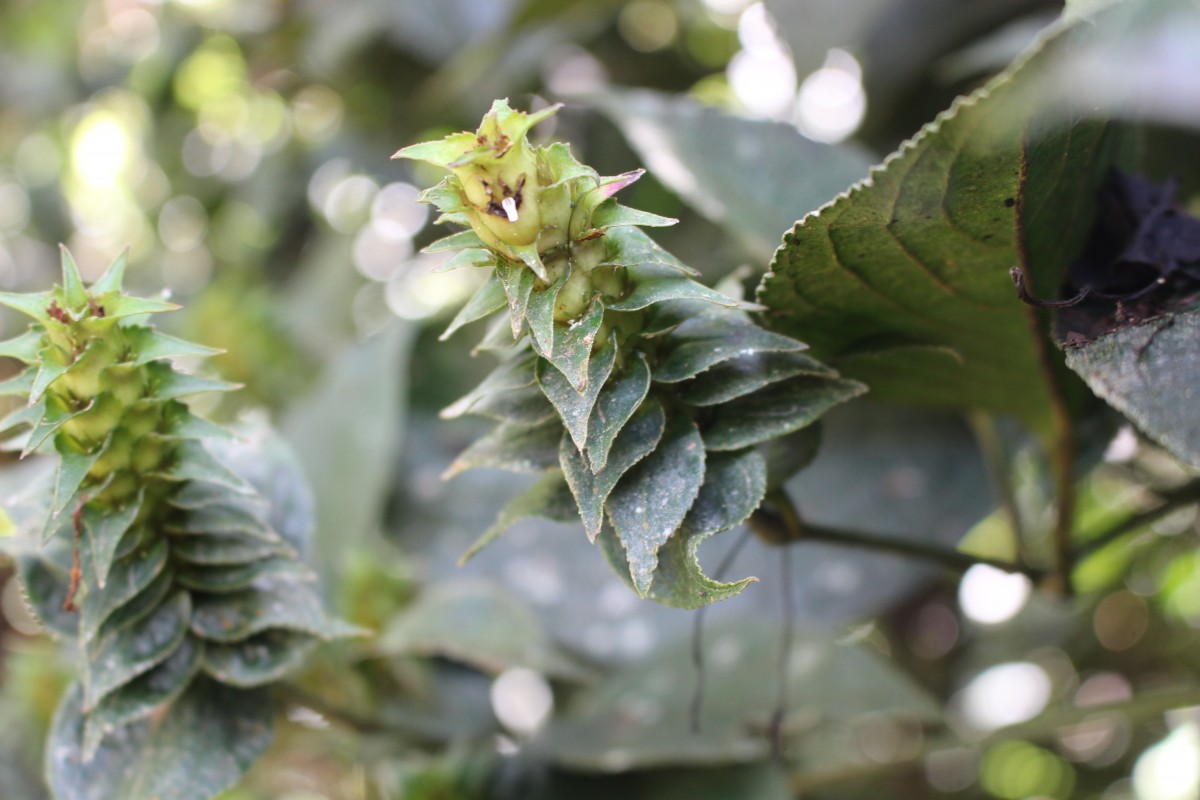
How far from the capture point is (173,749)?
507 millimetres

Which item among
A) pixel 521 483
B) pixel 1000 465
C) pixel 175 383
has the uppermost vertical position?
pixel 175 383

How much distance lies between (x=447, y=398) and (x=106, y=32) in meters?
1.00

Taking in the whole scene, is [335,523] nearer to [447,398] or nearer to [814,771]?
[447,398]

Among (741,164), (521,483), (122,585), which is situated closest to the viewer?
(122,585)

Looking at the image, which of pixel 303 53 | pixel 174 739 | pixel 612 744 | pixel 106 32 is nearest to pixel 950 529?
pixel 612 744

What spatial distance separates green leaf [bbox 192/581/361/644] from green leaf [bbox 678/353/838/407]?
221 millimetres

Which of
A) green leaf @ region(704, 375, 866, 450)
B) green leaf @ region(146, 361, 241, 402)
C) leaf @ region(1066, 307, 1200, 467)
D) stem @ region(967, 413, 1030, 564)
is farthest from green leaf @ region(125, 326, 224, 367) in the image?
stem @ region(967, 413, 1030, 564)

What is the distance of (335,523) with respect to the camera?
877mm

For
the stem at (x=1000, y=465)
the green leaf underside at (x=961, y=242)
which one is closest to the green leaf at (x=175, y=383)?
the green leaf underside at (x=961, y=242)

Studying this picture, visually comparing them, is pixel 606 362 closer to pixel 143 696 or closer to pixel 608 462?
pixel 608 462

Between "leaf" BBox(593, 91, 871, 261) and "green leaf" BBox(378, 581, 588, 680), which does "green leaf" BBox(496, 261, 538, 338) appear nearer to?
"leaf" BBox(593, 91, 871, 261)

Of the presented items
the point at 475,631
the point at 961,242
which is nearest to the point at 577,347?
the point at 961,242

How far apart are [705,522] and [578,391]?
76 mm

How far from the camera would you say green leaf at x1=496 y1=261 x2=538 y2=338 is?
14.2 inches
